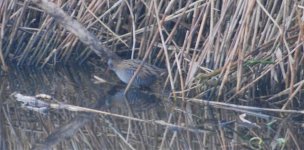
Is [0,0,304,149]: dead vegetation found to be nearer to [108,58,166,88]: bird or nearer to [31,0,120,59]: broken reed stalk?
[108,58,166,88]: bird

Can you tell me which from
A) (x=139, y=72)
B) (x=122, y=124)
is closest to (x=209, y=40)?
(x=139, y=72)

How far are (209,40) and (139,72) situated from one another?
69cm

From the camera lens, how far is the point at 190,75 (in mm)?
6582

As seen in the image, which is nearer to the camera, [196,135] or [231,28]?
[196,135]

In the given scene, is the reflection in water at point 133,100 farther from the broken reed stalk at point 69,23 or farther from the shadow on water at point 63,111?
the broken reed stalk at point 69,23

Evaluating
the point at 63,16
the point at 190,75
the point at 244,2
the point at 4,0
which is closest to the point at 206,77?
the point at 190,75

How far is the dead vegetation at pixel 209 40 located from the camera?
20.8 feet

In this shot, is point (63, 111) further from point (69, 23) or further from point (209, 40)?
point (209, 40)

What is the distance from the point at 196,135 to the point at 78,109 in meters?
0.94

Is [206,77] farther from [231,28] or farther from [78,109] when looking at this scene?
[78,109]

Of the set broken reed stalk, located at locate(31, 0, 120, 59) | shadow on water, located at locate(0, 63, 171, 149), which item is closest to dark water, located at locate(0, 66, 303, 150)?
shadow on water, located at locate(0, 63, 171, 149)

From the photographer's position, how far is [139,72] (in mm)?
6996

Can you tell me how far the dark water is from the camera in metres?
5.57

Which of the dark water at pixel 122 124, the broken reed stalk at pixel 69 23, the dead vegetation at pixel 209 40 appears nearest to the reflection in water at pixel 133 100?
the dark water at pixel 122 124
